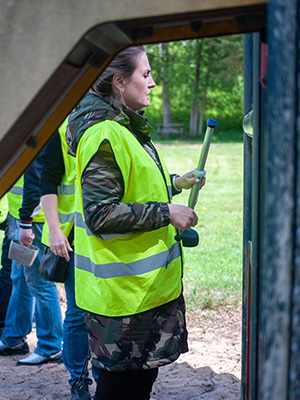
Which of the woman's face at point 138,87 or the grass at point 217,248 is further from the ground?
the woman's face at point 138,87

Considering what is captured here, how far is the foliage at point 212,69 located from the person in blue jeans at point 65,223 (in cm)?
2671

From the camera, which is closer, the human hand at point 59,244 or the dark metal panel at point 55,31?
the dark metal panel at point 55,31

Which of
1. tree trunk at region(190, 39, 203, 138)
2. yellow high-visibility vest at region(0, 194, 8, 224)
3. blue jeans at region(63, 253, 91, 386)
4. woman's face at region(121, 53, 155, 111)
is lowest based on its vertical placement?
blue jeans at region(63, 253, 91, 386)

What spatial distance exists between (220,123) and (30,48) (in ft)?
110

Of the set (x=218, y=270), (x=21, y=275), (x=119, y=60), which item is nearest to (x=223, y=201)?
(x=218, y=270)

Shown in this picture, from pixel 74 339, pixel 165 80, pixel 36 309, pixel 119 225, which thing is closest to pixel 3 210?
pixel 36 309

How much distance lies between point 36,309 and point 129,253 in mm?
1844

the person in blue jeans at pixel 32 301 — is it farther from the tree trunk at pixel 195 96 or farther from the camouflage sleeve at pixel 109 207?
A: the tree trunk at pixel 195 96

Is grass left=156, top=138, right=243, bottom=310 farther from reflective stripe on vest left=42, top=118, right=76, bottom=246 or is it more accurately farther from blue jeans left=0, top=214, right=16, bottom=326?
reflective stripe on vest left=42, top=118, right=76, bottom=246

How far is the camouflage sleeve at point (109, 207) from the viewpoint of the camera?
192cm

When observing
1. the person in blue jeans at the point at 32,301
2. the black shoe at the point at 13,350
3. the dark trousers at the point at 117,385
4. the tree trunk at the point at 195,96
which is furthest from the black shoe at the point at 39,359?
the tree trunk at the point at 195,96

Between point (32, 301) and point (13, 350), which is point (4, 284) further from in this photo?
point (13, 350)

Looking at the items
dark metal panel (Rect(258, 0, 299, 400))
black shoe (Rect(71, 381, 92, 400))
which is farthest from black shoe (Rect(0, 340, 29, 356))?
dark metal panel (Rect(258, 0, 299, 400))

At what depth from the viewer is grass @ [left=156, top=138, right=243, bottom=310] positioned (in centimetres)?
480
